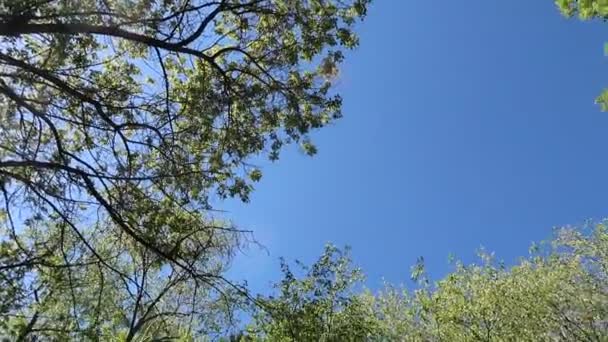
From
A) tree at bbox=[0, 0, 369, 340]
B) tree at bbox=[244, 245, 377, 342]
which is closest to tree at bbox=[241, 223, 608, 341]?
tree at bbox=[244, 245, 377, 342]

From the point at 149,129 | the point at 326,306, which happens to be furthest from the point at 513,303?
the point at 149,129

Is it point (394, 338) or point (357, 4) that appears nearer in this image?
point (357, 4)

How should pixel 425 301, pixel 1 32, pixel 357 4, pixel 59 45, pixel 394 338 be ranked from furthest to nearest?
pixel 394 338 < pixel 425 301 < pixel 357 4 < pixel 59 45 < pixel 1 32

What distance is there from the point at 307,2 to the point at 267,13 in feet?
2.57

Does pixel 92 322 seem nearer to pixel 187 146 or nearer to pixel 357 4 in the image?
pixel 187 146

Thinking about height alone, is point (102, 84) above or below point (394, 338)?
below

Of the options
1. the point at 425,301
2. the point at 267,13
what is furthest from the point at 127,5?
the point at 425,301

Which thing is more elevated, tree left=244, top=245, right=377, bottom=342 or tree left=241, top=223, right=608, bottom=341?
tree left=241, top=223, right=608, bottom=341

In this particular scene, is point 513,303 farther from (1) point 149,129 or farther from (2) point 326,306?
(1) point 149,129

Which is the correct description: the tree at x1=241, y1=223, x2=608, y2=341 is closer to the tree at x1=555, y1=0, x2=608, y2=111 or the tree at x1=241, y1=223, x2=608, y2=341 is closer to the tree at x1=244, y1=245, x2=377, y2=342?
the tree at x1=244, y1=245, x2=377, y2=342

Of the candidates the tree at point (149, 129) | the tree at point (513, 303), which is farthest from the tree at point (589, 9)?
the tree at point (513, 303)

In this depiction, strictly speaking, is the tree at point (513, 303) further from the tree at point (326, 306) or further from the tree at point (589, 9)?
the tree at point (589, 9)

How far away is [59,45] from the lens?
7070 millimetres

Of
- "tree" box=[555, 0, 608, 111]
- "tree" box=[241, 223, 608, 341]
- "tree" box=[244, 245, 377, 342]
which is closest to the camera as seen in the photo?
"tree" box=[555, 0, 608, 111]
